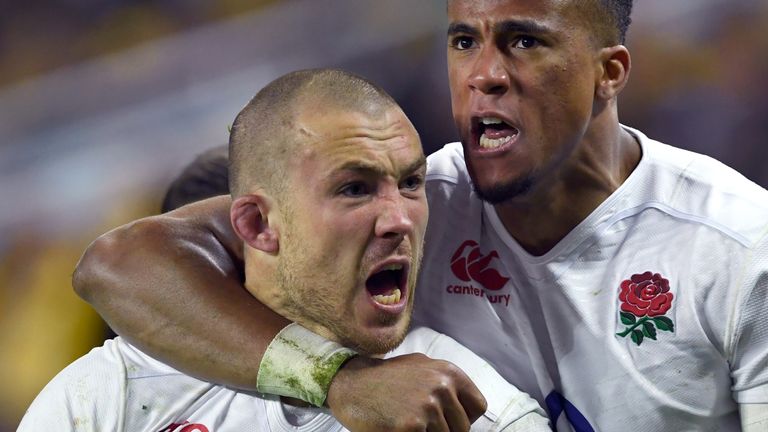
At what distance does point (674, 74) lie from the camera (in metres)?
3.92

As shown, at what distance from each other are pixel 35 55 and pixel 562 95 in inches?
94.2

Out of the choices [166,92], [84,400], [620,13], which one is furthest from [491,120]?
[166,92]

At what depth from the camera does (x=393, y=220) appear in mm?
1656

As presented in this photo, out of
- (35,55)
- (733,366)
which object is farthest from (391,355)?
(35,55)

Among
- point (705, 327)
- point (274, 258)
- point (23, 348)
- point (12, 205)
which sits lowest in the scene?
point (23, 348)

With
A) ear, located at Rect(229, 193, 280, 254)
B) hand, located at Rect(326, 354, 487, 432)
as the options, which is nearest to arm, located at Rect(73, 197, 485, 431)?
hand, located at Rect(326, 354, 487, 432)

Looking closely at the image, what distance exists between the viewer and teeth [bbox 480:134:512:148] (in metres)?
1.93

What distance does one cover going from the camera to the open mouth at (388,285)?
1.71m

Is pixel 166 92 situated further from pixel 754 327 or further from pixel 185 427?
pixel 754 327

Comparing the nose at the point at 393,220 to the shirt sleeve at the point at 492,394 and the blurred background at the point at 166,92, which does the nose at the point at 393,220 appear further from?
the blurred background at the point at 166,92

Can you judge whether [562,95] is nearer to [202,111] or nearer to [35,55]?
[202,111]

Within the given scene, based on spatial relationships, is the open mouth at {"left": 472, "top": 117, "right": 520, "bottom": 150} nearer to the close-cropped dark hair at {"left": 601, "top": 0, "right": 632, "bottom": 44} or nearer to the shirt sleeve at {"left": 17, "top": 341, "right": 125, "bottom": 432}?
the close-cropped dark hair at {"left": 601, "top": 0, "right": 632, "bottom": 44}

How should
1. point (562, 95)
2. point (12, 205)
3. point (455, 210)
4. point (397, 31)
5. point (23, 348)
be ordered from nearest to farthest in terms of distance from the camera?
point (562, 95), point (455, 210), point (23, 348), point (12, 205), point (397, 31)

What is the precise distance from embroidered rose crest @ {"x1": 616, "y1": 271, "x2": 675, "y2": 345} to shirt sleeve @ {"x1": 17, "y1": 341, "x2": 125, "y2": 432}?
96 cm
